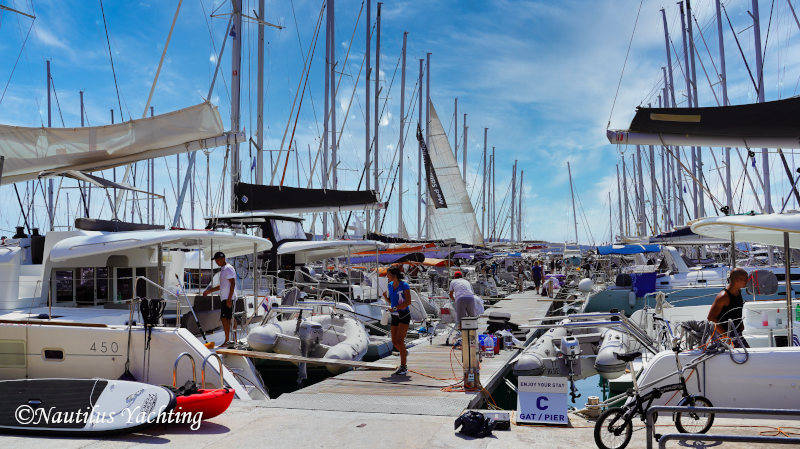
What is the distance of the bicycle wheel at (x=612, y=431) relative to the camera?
5.11 m

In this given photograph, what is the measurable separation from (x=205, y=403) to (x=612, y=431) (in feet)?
13.6

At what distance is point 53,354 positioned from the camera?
8625mm

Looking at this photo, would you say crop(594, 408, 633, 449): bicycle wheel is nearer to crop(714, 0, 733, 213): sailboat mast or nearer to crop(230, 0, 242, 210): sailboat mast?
crop(230, 0, 242, 210): sailboat mast

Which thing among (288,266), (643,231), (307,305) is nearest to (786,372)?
(307,305)

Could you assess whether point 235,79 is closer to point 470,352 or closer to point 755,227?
point 470,352

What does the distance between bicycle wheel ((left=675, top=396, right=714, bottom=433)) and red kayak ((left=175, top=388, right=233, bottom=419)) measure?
4.63m

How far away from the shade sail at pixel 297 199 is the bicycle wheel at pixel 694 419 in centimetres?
1310

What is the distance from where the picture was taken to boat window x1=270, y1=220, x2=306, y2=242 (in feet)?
58.6

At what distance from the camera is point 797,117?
320 inches

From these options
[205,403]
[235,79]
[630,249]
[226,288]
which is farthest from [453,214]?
[205,403]

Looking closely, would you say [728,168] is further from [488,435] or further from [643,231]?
[488,435]

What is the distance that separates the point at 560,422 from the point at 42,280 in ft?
31.2

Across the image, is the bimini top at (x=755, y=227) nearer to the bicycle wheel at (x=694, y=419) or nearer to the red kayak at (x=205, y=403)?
the bicycle wheel at (x=694, y=419)

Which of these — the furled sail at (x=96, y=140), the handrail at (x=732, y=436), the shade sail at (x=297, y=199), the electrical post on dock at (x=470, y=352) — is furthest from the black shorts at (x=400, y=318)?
the shade sail at (x=297, y=199)
